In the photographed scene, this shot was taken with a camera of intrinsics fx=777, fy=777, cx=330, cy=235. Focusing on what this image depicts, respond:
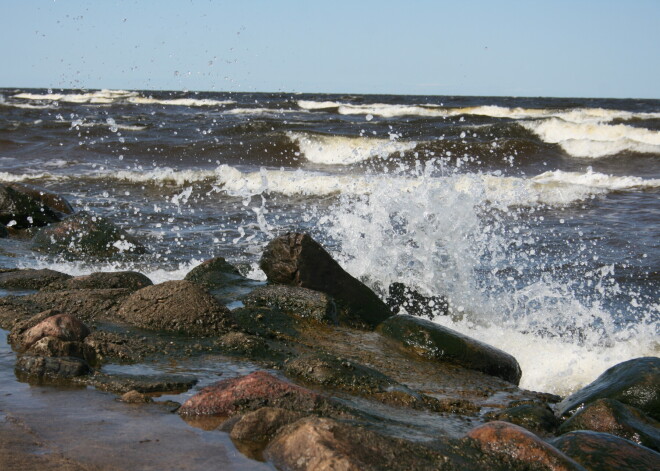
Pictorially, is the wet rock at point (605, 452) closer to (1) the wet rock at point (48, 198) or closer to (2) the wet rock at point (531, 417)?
(2) the wet rock at point (531, 417)

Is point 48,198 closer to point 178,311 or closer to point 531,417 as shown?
point 178,311

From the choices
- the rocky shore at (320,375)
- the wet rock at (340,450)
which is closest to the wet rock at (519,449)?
the rocky shore at (320,375)

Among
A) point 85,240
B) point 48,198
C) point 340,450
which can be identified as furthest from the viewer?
point 48,198

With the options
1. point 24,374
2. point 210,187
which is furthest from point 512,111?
point 24,374

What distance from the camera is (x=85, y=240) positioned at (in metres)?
8.01

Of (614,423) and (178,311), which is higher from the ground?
(178,311)

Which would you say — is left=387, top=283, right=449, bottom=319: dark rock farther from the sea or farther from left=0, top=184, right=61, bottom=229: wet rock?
left=0, top=184, right=61, bottom=229: wet rock

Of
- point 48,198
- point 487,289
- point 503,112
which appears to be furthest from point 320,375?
point 503,112

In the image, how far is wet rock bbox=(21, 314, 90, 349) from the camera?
Result: 12.8 ft

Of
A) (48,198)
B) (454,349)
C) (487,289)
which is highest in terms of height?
(454,349)

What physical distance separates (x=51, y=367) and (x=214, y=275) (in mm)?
2365

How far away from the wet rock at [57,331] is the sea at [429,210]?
279 centimetres

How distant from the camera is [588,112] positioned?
31.6m

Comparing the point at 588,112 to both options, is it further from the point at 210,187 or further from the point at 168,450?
the point at 168,450
